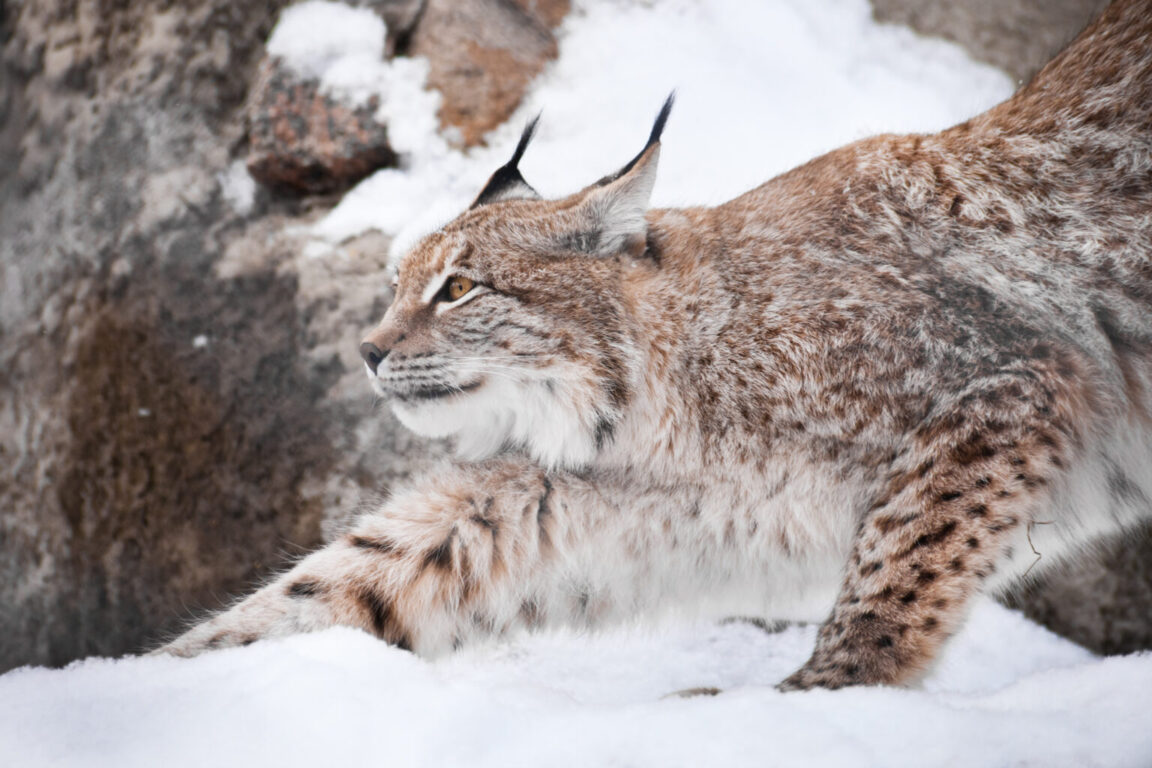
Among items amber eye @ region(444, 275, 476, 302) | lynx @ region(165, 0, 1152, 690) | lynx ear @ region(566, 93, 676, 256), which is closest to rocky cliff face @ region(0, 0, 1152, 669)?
lynx @ region(165, 0, 1152, 690)

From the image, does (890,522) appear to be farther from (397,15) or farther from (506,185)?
(397,15)

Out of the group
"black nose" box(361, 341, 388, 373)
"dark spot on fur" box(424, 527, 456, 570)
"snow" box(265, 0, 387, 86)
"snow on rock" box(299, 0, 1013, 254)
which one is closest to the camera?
"black nose" box(361, 341, 388, 373)

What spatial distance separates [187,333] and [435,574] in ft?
6.22

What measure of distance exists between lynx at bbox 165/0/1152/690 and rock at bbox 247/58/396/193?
1.26 meters

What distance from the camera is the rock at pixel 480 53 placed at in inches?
160

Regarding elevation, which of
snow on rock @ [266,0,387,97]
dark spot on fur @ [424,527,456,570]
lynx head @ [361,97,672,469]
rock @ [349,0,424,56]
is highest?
rock @ [349,0,424,56]

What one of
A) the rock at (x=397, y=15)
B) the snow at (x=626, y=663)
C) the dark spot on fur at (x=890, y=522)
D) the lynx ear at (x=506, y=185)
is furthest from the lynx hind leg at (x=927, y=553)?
the rock at (x=397, y=15)

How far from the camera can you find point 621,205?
2695mm

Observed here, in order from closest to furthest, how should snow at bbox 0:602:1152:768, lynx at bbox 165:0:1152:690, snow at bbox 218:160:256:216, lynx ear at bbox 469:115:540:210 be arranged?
snow at bbox 0:602:1152:768 < lynx at bbox 165:0:1152:690 < lynx ear at bbox 469:115:540:210 < snow at bbox 218:160:256:216

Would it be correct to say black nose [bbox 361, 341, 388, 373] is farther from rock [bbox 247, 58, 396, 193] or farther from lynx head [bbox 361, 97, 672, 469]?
rock [bbox 247, 58, 396, 193]

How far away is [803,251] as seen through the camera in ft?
8.74

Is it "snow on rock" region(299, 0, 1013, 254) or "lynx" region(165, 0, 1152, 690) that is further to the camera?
"snow on rock" region(299, 0, 1013, 254)

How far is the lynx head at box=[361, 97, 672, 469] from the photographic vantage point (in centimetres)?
261

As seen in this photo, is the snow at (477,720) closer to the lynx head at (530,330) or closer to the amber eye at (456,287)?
the lynx head at (530,330)
